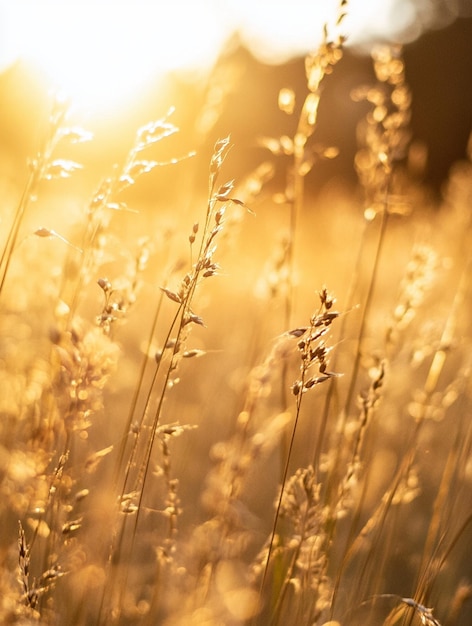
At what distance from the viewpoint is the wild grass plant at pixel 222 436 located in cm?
116

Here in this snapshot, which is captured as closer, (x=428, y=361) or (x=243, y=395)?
(x=243, y=395)

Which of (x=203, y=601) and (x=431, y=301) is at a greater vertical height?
(x=431, y=301)

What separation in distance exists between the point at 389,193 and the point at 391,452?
1535 millimetres

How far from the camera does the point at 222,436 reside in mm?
3068

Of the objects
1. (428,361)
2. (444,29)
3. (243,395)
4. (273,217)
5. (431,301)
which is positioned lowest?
(243,395)

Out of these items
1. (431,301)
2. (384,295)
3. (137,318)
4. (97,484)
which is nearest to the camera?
(97,484)

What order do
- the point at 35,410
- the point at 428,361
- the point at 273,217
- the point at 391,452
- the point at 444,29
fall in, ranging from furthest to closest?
the point at 444,29, the point at 273,217, the point at 428,361, the point at 391,452, the point at 35,410

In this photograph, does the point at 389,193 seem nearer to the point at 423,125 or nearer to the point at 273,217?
the point at 273,217

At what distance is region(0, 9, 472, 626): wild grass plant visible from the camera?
116 cm

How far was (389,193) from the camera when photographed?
73.6 inches

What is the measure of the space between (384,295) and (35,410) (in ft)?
14.9

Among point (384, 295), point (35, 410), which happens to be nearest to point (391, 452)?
point (35, 410)

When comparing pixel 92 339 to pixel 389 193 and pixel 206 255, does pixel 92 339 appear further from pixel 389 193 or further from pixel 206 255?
pixel 389 193

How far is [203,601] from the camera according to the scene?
1579mm
